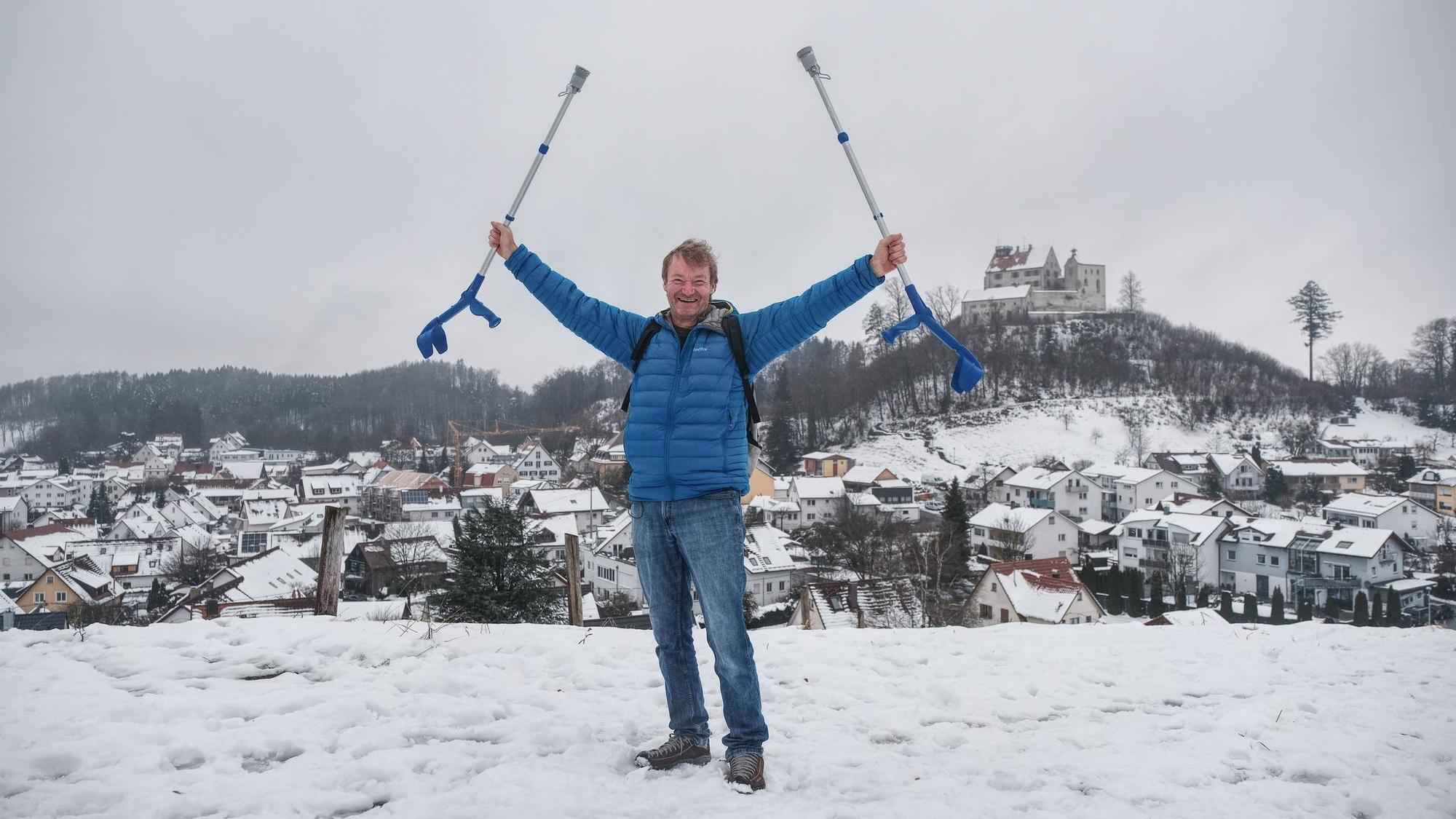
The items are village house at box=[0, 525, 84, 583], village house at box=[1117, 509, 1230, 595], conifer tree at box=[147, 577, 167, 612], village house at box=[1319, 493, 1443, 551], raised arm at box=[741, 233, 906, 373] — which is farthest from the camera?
village house at box=[1319, 493, 1443, 551]

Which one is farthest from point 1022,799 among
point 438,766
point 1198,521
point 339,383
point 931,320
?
point 339,383

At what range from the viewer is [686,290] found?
2.91 metres

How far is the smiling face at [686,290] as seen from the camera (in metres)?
2.91

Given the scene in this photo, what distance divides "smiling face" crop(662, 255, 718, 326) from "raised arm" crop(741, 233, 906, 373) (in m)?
0.21

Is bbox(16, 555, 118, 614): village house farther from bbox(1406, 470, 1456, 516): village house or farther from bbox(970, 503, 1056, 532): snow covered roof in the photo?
bbox(1406, 470, 1456, 516): village house

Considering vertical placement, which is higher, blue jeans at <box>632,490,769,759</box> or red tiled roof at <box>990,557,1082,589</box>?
blue jeans at <box>632,490,769,759</box>

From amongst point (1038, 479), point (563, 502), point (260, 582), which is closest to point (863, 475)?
point (1038, 479)

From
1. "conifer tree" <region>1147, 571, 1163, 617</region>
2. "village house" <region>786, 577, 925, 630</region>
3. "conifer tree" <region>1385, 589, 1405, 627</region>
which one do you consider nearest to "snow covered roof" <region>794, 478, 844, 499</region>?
"conifer tree" <region>1147, 571, 1163, 617</region>

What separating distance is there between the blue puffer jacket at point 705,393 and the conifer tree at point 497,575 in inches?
460

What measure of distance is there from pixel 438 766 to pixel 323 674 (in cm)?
141

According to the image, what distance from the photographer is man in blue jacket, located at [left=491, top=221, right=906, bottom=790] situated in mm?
2752

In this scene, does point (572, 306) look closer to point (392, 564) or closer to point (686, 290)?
point (686, 290)

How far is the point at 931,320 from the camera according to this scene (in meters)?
3.33

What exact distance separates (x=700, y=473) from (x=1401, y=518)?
51671 mm
